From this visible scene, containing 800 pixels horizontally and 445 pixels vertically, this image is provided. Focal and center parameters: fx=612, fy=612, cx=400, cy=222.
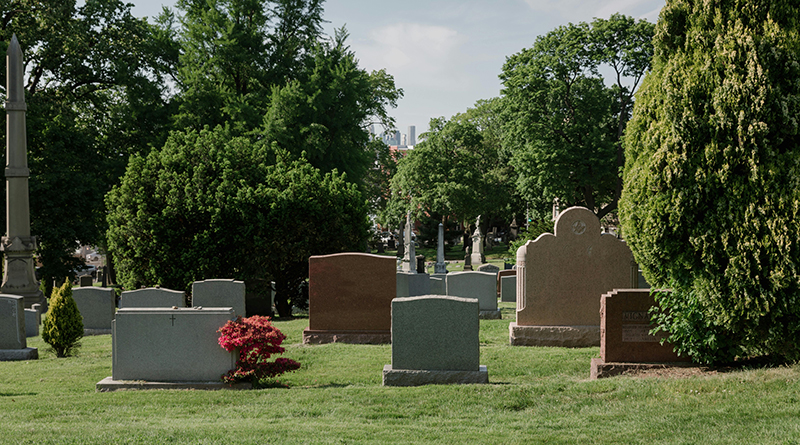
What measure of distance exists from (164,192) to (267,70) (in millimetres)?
13097

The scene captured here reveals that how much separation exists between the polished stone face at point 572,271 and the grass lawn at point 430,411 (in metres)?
2.29

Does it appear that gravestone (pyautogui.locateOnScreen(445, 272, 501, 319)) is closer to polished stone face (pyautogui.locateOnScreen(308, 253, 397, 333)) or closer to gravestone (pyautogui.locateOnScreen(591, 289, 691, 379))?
polished stone face (pyautogui.locateOnScreen(308, 253, 397, 333))

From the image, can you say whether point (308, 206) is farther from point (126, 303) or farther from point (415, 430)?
point (415, 430)

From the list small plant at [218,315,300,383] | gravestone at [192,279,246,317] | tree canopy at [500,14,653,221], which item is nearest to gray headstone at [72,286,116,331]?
gravestone at [192,279,246,317]

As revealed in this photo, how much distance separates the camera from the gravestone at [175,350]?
8.12m

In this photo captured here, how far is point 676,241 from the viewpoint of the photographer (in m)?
7.72

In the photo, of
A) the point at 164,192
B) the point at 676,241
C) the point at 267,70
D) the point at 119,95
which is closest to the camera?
the point at 676,241

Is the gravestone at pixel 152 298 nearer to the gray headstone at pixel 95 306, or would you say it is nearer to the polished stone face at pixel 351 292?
the gray headstone at pixel 95 306

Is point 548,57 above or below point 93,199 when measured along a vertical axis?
above

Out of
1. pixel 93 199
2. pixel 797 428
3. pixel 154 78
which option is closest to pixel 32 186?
pixel 93 199

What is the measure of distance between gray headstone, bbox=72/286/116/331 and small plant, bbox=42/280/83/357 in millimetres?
3090

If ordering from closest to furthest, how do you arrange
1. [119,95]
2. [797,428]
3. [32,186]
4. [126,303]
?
[797,428]
[126,303]
[32,186]
[119,95]

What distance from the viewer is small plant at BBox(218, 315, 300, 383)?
793 centimetres

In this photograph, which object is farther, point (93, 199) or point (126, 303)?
point (93, 199)
